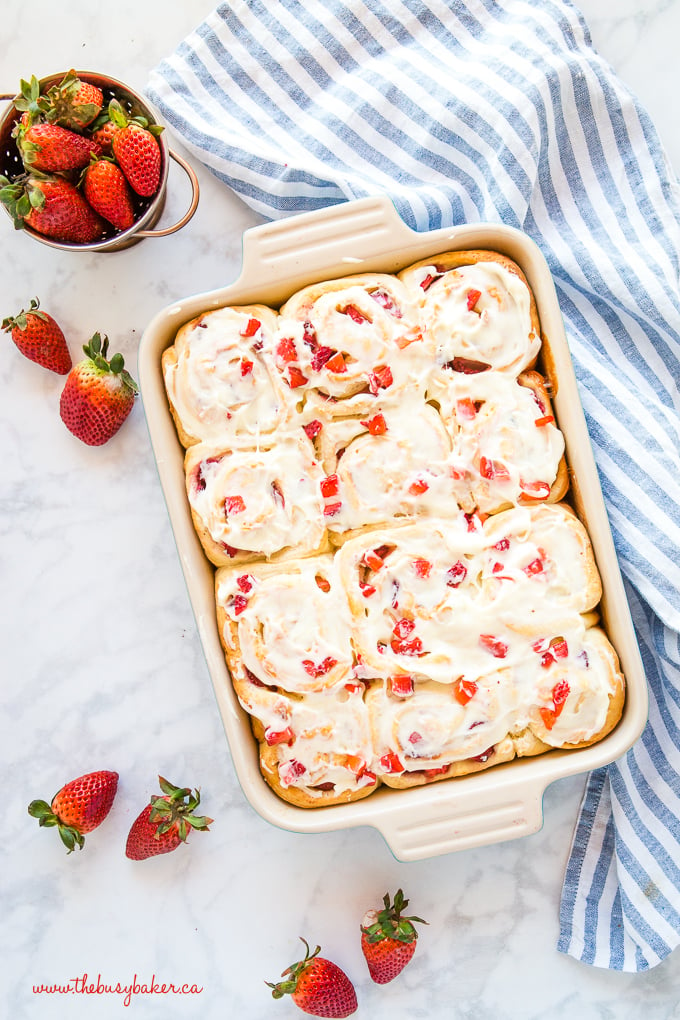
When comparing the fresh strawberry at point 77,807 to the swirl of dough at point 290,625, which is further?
the fresh strawberry at point 77,807

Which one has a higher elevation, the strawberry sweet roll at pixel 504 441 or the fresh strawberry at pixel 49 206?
the fresh strawberry at pixel 49 206

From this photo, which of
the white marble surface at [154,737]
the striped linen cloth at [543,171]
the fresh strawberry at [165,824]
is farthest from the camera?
the white marble surface at [154,737]

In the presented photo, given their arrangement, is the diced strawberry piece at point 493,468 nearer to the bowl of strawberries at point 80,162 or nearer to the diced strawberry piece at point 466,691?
the diced strawberry piece at point 466,691

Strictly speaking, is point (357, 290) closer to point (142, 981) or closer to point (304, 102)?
point (304, 102)

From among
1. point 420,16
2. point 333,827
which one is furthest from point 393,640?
point 420,16

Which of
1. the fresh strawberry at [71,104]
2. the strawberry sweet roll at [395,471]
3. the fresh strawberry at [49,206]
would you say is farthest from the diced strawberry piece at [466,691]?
the fresh strawberry at [71,104]

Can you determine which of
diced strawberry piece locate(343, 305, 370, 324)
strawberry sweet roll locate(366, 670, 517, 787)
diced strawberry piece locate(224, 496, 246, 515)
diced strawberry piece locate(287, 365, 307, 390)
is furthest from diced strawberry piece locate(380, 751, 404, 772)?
diced strawberry piece locate(343, 305, 370, 324)

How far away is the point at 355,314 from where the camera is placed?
5.89 ft

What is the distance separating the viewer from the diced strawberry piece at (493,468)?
1779mm

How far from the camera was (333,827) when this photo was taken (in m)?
1.78

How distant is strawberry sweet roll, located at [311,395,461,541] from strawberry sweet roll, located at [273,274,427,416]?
52mm

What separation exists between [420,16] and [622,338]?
0.90m

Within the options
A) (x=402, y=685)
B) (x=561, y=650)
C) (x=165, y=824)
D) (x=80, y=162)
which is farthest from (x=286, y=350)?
→ (x=165, y=824)

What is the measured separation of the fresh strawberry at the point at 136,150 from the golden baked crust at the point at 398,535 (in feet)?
1.13
